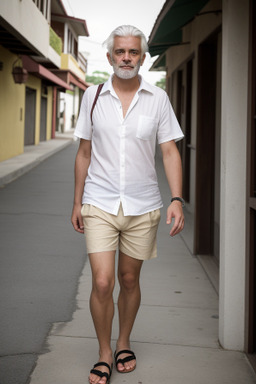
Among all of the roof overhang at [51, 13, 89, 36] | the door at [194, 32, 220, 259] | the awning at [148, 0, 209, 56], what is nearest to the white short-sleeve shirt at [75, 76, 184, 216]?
the awning at [148, 0, 209, 56]

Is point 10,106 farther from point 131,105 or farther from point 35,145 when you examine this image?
point 131,105

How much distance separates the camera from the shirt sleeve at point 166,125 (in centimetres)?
359

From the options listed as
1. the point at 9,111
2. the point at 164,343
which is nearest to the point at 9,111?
the point at 9,111

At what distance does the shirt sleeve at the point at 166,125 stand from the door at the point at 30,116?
22330 mm

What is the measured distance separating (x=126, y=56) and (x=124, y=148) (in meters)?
0.51

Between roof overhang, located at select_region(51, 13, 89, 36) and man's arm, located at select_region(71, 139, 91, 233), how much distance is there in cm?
3204

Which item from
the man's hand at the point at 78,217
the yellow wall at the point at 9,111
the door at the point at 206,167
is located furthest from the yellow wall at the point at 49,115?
the man's hand at the point at 78,217

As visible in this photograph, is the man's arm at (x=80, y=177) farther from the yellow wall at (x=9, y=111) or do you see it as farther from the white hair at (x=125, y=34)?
the yellow wall at (x=9, y=111)

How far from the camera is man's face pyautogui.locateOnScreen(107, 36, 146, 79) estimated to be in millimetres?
3463

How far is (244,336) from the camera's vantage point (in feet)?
13.4

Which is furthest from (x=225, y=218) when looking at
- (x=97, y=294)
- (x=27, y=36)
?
(x=27, y=36)

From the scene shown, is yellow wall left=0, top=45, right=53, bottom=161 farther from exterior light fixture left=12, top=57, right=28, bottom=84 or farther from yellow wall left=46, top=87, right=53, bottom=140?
yellow wall left=46, top=87, right=53, bottom=140

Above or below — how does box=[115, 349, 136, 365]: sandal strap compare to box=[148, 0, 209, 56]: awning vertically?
below

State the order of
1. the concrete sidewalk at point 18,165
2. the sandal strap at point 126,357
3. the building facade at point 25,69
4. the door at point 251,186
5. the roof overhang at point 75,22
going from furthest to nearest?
the roof overhang at point 75,22 < the building facade at point 25,69 < the concrete sidewalk at point 18,165 < the door at point 251,186 < the sandal strap at point 126,357
